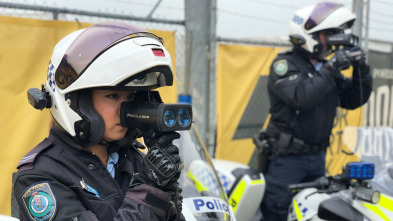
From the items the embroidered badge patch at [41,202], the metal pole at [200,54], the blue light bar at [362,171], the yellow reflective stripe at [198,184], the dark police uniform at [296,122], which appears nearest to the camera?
the embroidered badge patch at [41,202]

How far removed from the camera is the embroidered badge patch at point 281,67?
3211 mm

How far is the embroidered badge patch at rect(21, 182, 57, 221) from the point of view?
1249 mm

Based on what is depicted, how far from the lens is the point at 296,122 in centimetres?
323

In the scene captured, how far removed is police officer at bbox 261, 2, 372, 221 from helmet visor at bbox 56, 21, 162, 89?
1.89m

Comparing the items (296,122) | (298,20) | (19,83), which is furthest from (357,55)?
(19,83)

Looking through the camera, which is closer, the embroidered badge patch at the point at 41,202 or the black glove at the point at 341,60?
the embroidered badge patch at the point at 41,202

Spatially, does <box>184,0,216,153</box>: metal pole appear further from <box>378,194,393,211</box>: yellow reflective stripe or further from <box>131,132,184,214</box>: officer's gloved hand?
<box>131,132,184,214</box>: officer's gloved hand

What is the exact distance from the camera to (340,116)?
17.9 ft

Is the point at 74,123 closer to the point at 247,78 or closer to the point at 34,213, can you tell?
the point at 34,213

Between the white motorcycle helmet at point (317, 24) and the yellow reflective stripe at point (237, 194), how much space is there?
1178 millimetres

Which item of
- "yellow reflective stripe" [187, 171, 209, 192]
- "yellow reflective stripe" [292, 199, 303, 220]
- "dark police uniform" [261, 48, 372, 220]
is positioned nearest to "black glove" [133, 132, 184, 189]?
"yellow reflective stripe" [187, 171, 209, 192]

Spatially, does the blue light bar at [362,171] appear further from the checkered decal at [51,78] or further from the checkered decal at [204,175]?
the checkered decal at [51,78]

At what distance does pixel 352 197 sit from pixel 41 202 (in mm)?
1627

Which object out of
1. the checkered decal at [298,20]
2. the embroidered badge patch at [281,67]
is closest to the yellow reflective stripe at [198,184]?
the embroidered badge patch at [281,67]
